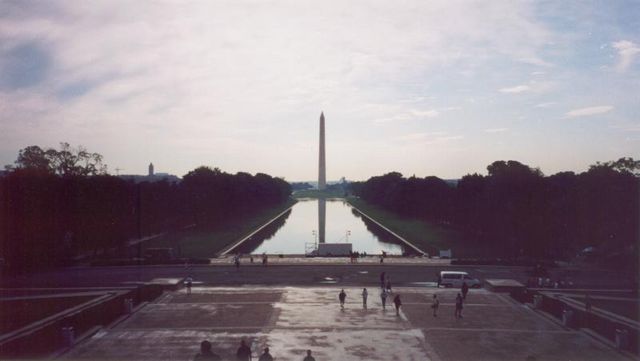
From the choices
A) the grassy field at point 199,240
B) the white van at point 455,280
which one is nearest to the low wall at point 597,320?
the white van at point 455,280

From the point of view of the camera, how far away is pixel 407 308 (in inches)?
1157

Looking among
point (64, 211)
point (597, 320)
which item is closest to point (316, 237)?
point (64, 211)

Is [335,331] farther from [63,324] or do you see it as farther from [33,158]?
[33,158]

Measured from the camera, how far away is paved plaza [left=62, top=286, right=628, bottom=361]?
21.4m

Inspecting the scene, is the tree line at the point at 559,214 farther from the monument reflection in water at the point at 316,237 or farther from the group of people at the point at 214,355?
the group of people at the point at 214,355

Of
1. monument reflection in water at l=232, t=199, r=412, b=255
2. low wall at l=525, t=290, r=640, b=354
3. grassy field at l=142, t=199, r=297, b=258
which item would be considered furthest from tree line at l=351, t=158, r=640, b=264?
grassy field at l=142, t=199, r=297, b=258

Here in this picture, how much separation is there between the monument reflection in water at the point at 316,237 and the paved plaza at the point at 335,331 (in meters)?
29.8

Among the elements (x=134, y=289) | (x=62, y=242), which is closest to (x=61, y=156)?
(x=62, y=242)

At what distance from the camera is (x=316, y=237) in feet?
269

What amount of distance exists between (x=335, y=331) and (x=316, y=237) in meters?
57.7

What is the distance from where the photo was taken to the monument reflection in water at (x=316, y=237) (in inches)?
2630

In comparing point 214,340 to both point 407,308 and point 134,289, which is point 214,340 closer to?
point 407,308

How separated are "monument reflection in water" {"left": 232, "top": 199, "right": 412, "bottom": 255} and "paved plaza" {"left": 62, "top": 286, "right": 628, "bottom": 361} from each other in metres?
29.8

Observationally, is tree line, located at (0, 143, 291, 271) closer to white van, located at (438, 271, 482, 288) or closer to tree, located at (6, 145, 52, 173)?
tree, located at (6, 145, 52, 173)
